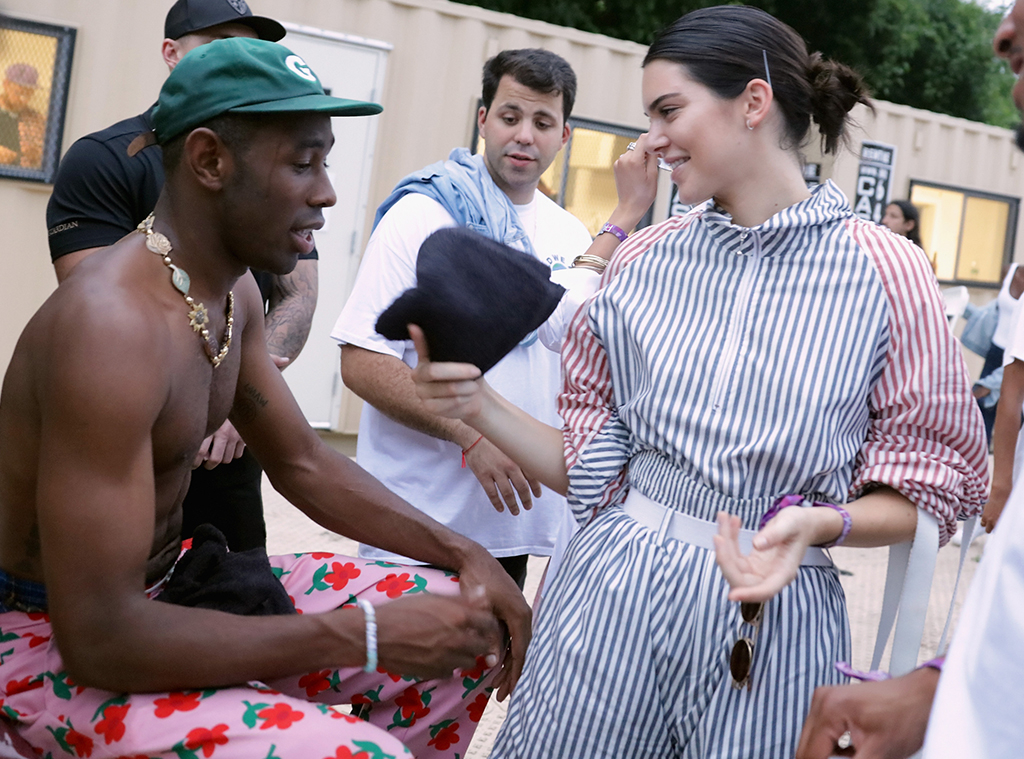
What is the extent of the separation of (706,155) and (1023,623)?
1.09m

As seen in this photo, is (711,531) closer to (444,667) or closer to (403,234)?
(444,667)

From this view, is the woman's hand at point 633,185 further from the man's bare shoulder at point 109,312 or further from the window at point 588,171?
the window at point 588,171

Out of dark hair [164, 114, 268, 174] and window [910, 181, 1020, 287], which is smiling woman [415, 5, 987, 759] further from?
window [910, 181, 1020, 287]

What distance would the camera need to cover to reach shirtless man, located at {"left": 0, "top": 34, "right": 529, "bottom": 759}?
1717mm

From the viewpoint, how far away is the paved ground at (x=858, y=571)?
16.6 feet

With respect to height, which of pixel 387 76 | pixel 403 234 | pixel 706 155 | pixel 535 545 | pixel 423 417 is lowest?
pixel 535 545

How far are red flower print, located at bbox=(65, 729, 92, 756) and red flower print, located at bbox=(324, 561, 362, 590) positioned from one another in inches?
25.0

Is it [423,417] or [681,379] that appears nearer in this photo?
[681,379]

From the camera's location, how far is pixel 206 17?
10.4 ft

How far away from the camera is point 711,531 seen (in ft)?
6.04

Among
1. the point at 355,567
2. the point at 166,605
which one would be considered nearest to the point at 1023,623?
the point at 166,605

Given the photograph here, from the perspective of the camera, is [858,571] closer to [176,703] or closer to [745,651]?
[745,651]

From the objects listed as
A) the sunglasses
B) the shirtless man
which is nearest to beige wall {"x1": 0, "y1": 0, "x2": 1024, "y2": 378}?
the shirtless man

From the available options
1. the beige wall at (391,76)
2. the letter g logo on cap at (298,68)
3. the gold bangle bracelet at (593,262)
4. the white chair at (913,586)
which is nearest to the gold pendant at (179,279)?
the letter g logo on cap at (298,68)
